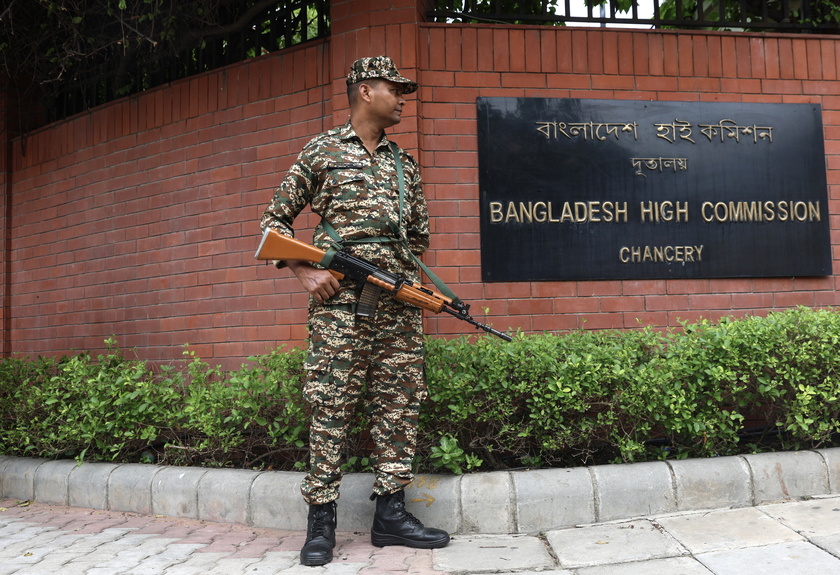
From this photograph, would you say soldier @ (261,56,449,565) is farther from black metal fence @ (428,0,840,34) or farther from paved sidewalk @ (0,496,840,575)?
black metal fence @ (428,0,840,34)

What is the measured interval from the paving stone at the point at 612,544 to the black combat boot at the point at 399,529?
511 millimetres

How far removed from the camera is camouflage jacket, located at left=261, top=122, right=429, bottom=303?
9.98ft

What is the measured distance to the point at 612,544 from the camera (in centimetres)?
289

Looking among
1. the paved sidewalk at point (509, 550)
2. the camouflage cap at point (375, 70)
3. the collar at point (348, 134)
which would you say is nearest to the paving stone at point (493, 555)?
the paved sidewalk at point (509, 550)

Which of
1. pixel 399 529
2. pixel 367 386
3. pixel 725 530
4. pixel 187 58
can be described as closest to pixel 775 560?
pixel 725 530

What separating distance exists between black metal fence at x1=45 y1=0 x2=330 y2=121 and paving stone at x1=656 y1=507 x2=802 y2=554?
12.2ft

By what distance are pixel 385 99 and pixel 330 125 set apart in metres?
1.36

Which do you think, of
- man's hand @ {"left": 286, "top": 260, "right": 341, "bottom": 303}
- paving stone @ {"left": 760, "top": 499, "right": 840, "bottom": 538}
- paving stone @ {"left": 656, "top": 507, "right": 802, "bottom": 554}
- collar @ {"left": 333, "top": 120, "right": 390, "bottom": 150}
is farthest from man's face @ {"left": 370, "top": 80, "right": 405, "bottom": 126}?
paving stone @ {"left": 760, "top": 499, "right": 840, "bottom": 538}

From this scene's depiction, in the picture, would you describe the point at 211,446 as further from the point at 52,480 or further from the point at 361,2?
the point at 361,2

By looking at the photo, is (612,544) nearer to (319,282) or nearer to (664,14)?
(319,282)

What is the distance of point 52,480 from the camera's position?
399 centimetres

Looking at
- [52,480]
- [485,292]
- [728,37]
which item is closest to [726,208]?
[728,37]

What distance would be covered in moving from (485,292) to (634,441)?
126cm

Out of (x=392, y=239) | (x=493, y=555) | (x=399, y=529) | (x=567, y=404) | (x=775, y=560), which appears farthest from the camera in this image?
(x=567, y=404)
